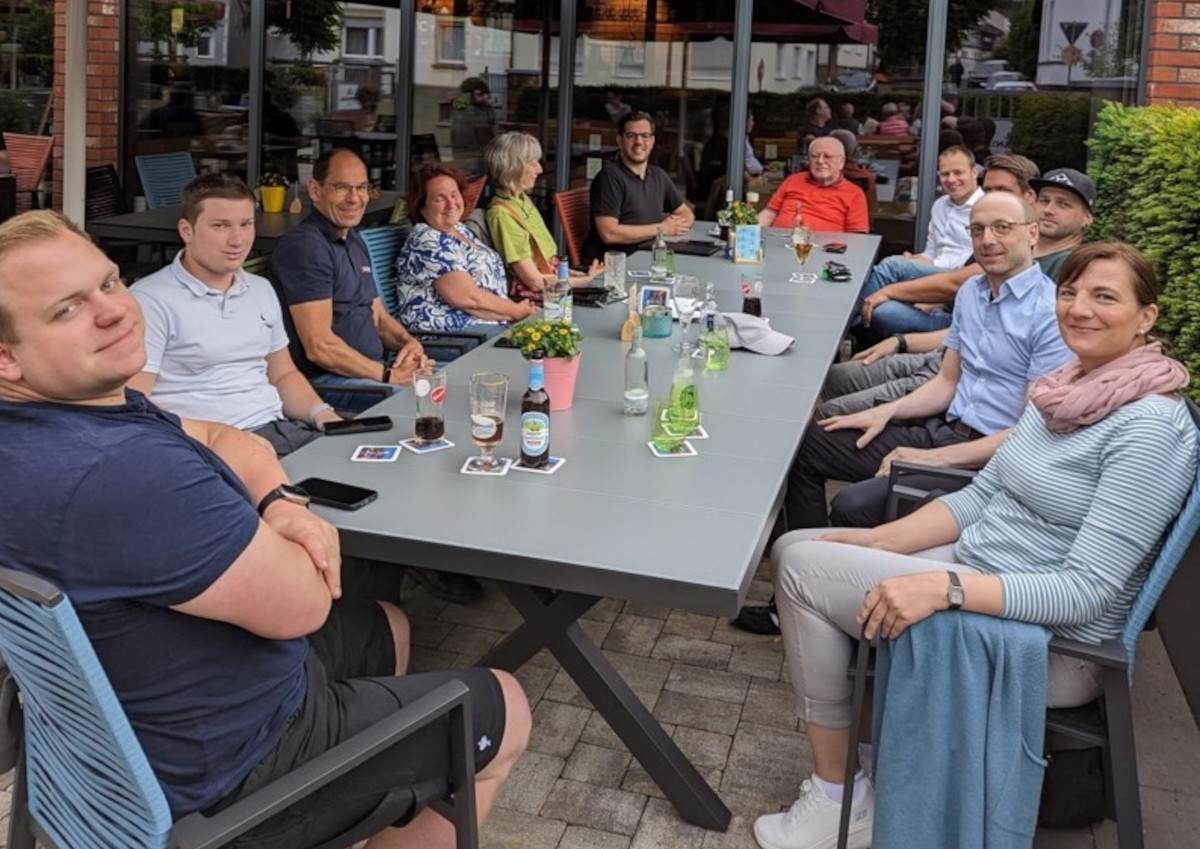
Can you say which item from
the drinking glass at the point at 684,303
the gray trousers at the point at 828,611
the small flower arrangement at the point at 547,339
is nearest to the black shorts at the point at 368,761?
the gray trousers at the point at 828,611

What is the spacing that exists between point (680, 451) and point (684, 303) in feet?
4.94

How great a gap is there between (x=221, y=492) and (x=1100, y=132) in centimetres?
584

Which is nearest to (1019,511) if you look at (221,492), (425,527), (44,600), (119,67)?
(425,527)

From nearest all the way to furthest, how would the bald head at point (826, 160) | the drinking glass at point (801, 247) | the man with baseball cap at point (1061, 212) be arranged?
the man with baseball cap at point (1061, 212)
the drinking glass at point (801, 247)
the bald head at point (826, 160)

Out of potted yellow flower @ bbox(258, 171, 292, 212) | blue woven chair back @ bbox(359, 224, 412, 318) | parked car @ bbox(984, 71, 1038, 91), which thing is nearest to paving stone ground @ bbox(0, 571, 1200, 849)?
blue woven chair back @ bbox(359, 224, 412, 318)

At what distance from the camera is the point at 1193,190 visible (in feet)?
14.5

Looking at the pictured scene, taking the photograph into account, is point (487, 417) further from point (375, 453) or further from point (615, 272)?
point (615, 272)

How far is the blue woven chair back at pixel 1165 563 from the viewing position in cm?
220

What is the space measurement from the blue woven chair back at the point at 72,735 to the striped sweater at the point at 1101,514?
5.06 ft

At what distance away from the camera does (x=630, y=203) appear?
6.76 metres

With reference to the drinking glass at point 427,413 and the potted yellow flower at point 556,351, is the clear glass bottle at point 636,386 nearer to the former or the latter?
the potted yellow flower at point 556,351

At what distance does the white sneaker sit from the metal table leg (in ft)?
0.45

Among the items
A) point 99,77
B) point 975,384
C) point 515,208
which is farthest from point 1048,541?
point 99,77

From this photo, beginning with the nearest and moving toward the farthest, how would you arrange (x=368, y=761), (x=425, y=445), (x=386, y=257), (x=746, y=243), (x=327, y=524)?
(x=368, y=761)
(x=327, y=524)
(x=425, y=445)
(x=386, y=257)
(x=746, y=243)
